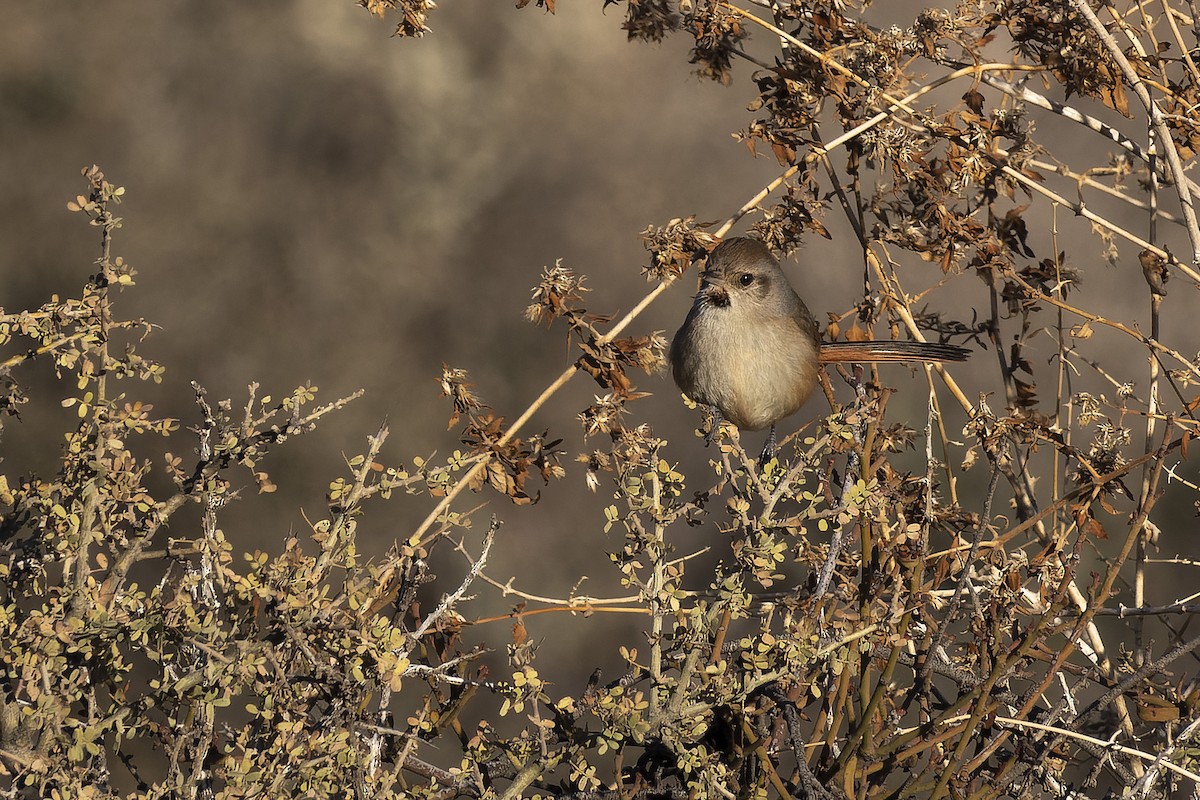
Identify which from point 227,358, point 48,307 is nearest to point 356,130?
point 227,358

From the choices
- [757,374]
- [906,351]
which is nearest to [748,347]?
[757,374]

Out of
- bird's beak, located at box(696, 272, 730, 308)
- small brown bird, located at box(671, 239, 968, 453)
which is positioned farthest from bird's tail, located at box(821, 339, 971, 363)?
bird's beak, located at box(696, 272, 730, 308)

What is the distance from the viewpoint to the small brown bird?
2859 millimetres

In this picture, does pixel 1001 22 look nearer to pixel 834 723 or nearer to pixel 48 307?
pixel 834 723

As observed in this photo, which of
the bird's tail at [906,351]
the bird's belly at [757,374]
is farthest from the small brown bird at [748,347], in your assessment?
Answer: the bird's tail at [906,351]

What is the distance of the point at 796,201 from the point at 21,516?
1261 millimetres

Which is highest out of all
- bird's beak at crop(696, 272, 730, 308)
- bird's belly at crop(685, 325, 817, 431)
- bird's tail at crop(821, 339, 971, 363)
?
bird's beak at crop(696, 272, 730, 308)

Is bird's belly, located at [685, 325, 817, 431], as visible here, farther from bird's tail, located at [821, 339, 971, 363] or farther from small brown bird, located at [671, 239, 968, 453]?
bird's tail, located at [821, 339, 971, 363]

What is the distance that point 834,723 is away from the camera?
157 centimetres

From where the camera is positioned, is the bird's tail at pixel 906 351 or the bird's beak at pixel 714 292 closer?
the bird's tail at pixel 906 351

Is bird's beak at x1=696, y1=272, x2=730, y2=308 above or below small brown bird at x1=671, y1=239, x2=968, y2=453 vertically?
above

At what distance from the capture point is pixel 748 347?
288 centimetres

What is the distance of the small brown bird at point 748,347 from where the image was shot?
2.86m

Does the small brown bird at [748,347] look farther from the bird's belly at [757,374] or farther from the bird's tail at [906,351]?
the bird's tail at [906,351]
